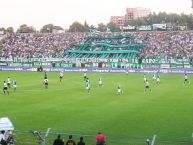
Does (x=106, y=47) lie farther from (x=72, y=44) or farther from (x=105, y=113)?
(x=105, y=113)

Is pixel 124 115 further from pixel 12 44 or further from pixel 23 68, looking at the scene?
pixel 12 44

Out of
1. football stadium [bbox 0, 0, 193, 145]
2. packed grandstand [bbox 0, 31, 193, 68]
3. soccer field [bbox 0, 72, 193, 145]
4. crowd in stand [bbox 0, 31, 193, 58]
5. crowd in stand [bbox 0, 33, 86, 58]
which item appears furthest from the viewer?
crowd in stand [bbox 0, 33, 86, 58]

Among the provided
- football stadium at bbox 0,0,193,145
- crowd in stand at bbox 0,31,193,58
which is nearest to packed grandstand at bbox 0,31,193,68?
crowd in stand at bbox 0,31,193,58

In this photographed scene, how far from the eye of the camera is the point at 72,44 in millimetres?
109000

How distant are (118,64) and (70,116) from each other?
184 feet

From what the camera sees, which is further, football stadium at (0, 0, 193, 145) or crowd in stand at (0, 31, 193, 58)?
crowd in stand at (0, 31, 193, 58)

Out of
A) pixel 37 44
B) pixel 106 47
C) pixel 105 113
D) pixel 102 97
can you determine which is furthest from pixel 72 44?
pixel 105 113

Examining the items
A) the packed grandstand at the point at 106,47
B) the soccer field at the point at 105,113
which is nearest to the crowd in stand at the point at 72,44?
the packed grandstand at the point at 106,47

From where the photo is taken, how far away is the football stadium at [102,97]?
2377cm

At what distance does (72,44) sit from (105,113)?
255ft

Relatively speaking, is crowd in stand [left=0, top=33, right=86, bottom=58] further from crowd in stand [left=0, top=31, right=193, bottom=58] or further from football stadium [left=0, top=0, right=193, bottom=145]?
football stadium [left=0, top=0, right=193, bottom=145]

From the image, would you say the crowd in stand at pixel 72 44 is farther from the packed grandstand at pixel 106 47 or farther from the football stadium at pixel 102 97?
the football stadium at pixel 102 97

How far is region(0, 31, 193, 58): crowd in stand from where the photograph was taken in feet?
319

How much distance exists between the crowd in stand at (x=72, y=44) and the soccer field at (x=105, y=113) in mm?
47433
